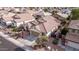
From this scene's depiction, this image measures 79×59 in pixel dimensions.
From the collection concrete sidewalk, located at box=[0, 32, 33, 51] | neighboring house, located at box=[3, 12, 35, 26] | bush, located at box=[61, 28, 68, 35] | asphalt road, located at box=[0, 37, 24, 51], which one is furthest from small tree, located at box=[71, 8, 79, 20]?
asphalt road, located at box=[0, 37, 24, 51]

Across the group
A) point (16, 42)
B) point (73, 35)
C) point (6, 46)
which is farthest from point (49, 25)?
point (6, 46)

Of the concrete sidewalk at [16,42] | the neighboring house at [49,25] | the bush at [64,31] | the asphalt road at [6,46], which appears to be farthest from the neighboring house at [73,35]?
the asphalt road at [6,46]

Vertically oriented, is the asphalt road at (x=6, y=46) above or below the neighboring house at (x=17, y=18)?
below

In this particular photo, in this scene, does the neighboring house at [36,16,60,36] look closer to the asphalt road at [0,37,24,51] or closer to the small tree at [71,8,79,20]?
the small tree at [71,8,79,20]

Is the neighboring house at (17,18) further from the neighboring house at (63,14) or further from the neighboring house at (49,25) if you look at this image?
the neighboring house at (63,14)

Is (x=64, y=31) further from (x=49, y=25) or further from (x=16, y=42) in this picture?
(x=16, y=42)
